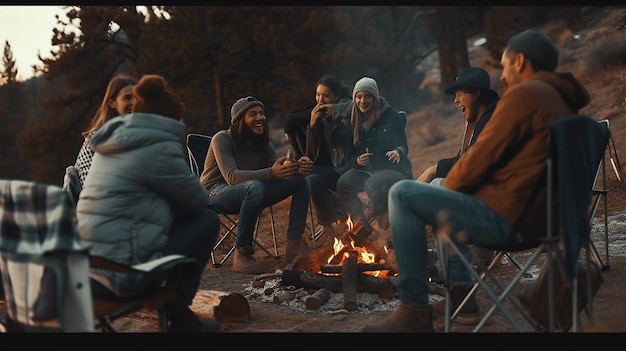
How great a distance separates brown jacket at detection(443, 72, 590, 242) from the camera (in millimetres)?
3412

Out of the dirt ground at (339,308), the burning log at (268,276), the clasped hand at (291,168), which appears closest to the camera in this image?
the dirt ground at (339,308)

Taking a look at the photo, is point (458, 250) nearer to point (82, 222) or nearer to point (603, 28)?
point (82, 222)

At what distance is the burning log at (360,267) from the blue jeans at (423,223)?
147 cm

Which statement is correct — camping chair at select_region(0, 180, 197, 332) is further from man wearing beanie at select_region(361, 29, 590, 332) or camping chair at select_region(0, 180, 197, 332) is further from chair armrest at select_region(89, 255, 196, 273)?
man wearing beanie at select_region(361, 29, 590, 332)

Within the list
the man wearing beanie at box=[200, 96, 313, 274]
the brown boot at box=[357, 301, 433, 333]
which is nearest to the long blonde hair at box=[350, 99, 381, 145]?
the man wearing beanie at box=[200, 96, 313, 274]

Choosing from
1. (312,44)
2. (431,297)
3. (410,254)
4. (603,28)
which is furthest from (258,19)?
(410,254)

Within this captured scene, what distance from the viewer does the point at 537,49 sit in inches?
142

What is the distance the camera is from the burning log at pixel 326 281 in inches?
195

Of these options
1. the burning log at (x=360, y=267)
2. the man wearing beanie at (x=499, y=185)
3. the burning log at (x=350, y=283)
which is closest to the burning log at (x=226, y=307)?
the burning log at (x=350, y=283)

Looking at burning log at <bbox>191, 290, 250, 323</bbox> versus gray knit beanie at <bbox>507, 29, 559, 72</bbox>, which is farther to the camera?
burning log at <bbox>191, 290, 250, 323</bbox>

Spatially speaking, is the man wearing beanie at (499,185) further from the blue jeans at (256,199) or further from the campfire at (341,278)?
the blue jeans at (256,199)

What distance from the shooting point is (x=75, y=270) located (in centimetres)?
290

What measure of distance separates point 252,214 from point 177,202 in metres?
2.49

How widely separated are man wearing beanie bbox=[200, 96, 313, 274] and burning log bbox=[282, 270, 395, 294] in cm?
96
